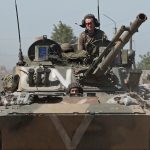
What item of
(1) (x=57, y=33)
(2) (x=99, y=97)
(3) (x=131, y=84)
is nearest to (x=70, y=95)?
(2) (x=99, y=97)

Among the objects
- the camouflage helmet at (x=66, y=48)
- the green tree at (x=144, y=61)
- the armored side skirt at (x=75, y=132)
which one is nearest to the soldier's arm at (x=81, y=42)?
the camouflage helmet at (x=66, y=48)

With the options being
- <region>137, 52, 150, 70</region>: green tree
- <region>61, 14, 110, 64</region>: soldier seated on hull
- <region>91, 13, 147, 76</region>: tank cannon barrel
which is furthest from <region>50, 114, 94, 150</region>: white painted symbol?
<region>137, 52, 150, 70</region>: green tree

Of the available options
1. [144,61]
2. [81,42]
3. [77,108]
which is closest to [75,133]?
[77,108]

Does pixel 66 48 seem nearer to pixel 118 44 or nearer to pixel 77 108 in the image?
pixel 118 44

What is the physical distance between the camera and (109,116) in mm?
7383

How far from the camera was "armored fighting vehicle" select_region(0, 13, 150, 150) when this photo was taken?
7.41m

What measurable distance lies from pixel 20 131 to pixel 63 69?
282 cm

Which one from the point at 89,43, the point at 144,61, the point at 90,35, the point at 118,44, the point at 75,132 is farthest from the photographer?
the point at 144,61

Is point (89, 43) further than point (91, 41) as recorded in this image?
No

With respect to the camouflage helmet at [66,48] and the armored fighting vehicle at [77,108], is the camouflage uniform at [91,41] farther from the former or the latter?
the armored fighting vehicle at [77,108]

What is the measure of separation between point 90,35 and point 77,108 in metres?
4.06

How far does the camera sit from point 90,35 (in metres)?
11.4

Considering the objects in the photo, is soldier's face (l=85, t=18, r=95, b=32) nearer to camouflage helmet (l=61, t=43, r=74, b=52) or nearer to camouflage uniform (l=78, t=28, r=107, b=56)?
camouflage uniform (l=78, t=28, r=107, b=56)

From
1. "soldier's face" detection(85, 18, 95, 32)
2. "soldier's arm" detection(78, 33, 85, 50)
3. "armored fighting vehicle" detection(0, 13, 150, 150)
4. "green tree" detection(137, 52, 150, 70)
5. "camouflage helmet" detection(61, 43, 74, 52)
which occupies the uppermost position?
"soldier's face" detection(85, 18, 95, 32)
